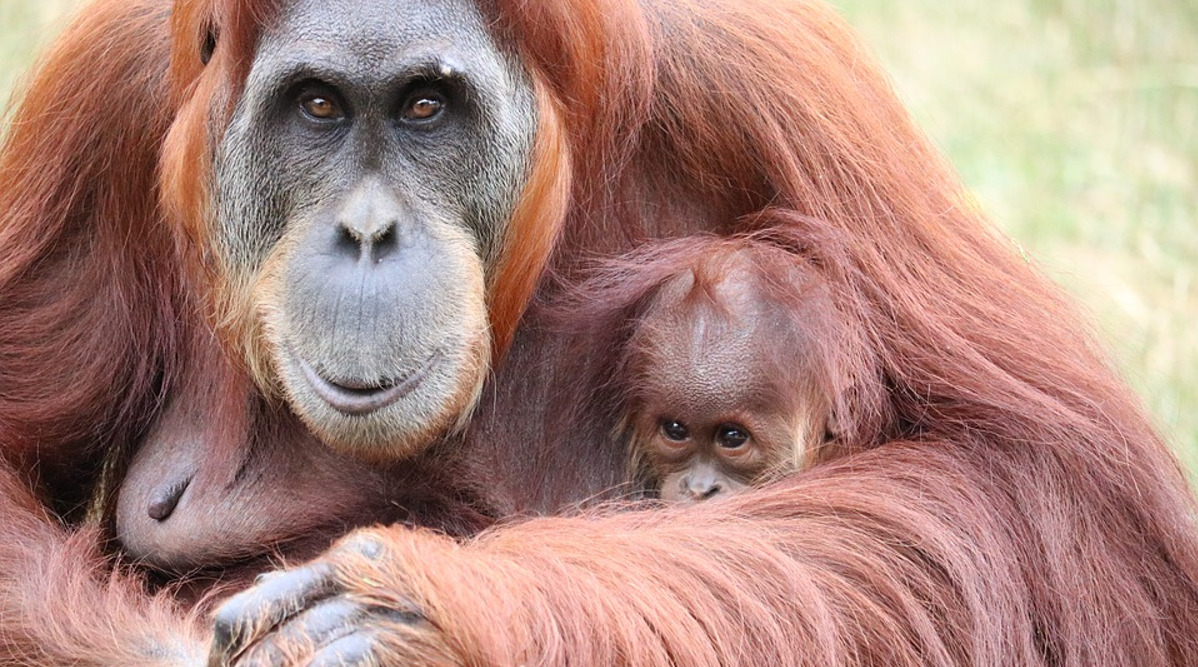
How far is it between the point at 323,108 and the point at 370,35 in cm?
14

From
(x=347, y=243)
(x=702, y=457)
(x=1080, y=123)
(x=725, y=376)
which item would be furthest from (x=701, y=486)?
(x=1080, y=123)

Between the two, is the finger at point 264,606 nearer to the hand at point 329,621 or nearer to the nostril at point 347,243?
the hand at point 329,621

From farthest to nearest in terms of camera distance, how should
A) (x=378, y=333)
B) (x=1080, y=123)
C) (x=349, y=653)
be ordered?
(x=1080, y=123)
(x=378, y=333)
(x=349, y=653)

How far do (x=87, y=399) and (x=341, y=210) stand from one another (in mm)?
848

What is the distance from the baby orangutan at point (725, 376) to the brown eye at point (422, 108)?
550 mm

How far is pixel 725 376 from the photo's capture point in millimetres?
3000

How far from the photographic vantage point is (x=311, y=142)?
104 inches

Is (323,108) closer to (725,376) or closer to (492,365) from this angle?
(492,365)

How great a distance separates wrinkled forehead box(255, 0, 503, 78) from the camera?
2568 millimetres

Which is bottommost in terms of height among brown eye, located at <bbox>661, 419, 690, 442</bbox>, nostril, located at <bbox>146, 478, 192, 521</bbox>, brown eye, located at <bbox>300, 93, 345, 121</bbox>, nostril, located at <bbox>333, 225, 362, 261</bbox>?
nostril, located at <bbox>146, 478, 192, 521</bbox>

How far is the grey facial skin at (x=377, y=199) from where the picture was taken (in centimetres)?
251

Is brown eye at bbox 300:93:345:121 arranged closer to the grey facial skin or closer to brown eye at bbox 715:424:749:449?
the grey facial skin

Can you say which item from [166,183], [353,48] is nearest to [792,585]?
[353,48]

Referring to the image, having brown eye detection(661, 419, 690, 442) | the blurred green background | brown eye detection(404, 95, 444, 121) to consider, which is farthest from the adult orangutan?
the blurred green background
